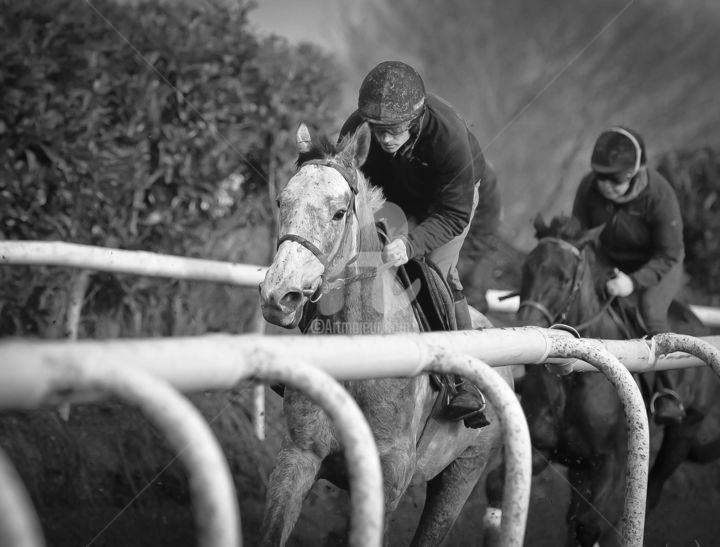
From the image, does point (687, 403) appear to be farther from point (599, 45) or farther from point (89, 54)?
point (599, 45)

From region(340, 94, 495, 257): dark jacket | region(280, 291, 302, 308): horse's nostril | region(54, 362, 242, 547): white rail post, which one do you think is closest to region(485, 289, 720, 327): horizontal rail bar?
region(340, 94, 495, 257): dark jacket

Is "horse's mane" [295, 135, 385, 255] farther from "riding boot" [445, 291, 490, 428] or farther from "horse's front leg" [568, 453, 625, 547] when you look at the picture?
"horse's front leg" [568, 453, 625, 547]

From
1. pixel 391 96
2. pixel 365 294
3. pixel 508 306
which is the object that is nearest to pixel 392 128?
pixel 391 96

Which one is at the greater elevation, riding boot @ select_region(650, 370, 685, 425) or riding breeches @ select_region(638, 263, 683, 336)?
riding breeches @ select_region(638, 263, 683, 336)

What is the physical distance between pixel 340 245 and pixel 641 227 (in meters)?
3.14

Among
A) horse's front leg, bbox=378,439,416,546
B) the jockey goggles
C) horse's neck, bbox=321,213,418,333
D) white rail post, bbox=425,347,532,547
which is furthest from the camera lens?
the jockey goggles

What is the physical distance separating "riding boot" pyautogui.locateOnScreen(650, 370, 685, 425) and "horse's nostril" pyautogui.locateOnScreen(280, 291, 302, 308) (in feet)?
10.2

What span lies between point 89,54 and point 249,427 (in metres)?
2.57

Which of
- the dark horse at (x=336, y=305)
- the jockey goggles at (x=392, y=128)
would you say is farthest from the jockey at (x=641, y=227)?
the jockey goggles at (x=392, y=128)

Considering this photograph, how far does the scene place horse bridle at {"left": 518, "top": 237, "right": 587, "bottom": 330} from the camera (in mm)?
Answer: 5098

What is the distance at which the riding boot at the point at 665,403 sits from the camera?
5328mm

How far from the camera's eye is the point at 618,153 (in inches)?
219

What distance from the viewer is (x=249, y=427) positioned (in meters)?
5.83

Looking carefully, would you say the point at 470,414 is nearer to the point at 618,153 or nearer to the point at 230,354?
the point at 230,354
